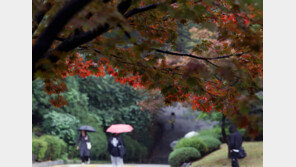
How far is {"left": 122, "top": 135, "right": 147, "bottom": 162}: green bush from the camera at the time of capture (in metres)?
19.6

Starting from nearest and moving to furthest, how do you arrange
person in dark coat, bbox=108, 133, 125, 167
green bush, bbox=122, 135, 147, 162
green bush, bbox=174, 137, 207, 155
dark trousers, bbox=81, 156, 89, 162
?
person in dark coat, bbox=108, 133, 125, 167 < dark trousers, bbox=81, 156, 89, 162 < green bush, bbox=174, 137, 207, 155 < green bush, bbox=122, 135, 147, 162

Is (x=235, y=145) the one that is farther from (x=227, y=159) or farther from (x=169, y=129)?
(x=169, y=129)

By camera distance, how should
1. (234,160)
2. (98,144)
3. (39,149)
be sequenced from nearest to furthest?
1. (234,160)
2. (39,149)
3. (98,144)

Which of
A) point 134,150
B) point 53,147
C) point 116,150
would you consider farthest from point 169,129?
point 116,150

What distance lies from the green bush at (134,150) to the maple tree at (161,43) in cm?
1521

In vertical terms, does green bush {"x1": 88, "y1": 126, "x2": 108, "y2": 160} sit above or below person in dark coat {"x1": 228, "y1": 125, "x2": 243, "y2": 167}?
below

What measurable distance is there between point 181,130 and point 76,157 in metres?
8.76

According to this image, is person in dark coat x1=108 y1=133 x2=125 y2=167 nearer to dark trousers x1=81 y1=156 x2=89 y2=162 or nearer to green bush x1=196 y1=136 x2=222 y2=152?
dark trousers x1=81 y1=156 x2=89 y2=162

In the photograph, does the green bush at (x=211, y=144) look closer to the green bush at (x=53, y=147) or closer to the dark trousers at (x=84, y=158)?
the dark trousers at (x=84, y=158)

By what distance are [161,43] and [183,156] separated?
29.0ft

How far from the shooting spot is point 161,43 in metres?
3.28

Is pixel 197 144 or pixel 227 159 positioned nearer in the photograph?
pixel 227 159

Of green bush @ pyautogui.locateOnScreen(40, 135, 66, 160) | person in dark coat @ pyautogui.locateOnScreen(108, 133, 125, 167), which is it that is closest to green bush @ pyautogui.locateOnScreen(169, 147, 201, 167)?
person in dark coat @ pyautogui.locateOnScreen(108, 133, 125, 167)

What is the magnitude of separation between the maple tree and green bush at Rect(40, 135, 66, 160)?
30.0 feet
